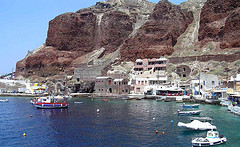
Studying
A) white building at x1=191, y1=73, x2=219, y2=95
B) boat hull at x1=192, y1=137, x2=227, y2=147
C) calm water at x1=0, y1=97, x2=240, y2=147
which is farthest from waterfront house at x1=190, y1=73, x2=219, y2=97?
boat hull at x1=192, y1=137, x2=227, y2=147

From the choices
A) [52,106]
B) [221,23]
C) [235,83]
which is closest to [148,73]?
[221,23]

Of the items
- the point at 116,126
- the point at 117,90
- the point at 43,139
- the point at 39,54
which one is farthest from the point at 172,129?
the point at 39,54

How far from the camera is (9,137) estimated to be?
135 ft

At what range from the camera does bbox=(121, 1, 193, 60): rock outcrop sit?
11981 centimetres

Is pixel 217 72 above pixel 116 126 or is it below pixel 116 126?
above

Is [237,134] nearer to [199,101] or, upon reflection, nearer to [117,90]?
[199,101]

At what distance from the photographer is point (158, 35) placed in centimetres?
12369

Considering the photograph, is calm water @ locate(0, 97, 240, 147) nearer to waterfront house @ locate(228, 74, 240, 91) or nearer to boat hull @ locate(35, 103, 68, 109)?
boat hull @ locate(35, 103, 68, 109)

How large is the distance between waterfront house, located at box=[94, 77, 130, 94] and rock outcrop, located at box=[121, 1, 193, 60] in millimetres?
18813

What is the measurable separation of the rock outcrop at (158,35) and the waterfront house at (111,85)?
18813 millimetres

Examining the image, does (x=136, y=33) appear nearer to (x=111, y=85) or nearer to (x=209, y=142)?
(x=111, y=85)

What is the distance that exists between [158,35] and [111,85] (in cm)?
3204

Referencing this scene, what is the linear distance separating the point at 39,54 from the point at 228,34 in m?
91.3

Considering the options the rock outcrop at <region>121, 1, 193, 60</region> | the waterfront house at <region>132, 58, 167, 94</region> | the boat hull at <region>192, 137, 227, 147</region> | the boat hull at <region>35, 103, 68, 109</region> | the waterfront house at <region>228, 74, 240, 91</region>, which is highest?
the rock outcrop at <region>121, 1, 193, 60</region>
